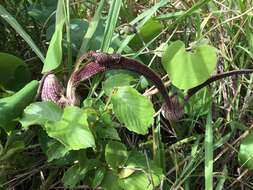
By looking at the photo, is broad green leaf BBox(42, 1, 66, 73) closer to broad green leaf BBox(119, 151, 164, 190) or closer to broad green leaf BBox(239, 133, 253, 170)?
broad green leaf BBox(119, 151, 164, 190)

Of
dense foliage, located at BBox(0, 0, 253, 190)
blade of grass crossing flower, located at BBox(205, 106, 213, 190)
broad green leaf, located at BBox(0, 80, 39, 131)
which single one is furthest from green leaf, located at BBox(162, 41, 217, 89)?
broad green leaf, located at BBox(0, 80, 39, 131)

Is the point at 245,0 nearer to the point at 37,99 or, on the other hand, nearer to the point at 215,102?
the point at 215,102

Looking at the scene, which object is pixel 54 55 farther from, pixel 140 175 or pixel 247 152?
pixel 247 152

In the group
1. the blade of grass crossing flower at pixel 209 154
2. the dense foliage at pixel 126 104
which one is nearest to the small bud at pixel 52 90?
the dense foliage at pixel 126 104

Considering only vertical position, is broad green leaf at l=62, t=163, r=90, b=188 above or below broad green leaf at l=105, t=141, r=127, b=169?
below

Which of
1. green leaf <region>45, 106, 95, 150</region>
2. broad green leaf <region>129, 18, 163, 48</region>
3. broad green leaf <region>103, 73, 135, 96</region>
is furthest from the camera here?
broad green leaf <region>129, 18, 163, 48</region>

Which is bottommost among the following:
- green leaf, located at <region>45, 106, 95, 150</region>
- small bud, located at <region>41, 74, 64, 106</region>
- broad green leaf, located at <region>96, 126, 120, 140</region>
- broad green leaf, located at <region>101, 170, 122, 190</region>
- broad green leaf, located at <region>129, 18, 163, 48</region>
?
broad green leaf, located at <region>101, 170, 122, 190</region>
